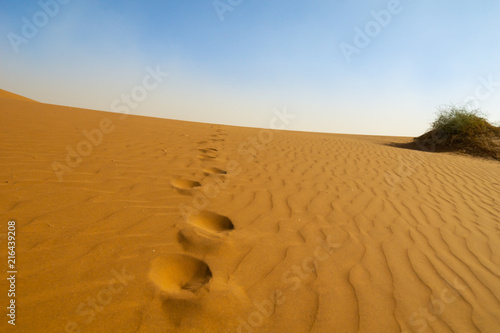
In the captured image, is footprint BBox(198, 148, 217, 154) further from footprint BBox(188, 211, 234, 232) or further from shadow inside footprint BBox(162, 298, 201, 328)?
shadow inside footprint BBox(162, 298, 201, 328)

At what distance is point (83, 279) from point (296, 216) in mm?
1892

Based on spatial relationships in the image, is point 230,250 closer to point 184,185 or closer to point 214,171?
point 184,185

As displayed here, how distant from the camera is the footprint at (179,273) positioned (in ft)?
5.13

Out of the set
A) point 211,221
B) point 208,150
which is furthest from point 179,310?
point 208,150

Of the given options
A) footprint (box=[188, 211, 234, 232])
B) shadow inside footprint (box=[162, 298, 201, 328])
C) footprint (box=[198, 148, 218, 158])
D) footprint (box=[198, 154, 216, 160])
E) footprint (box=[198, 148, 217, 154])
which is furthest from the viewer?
footprint (box=[198, 148, 217, 154])

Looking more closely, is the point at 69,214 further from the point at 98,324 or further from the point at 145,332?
the point at 145,332

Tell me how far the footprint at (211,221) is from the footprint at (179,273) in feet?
1.59

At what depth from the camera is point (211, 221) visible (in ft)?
7.91

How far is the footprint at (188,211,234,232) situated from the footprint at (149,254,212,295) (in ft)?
1.59

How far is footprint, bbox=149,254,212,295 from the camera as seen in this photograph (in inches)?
61.5

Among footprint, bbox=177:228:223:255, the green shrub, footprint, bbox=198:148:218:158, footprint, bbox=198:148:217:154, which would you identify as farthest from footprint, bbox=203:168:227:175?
the green shrub

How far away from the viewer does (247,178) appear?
369 centimetres

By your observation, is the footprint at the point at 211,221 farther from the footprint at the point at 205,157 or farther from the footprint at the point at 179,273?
the footprint at the point at 205,157

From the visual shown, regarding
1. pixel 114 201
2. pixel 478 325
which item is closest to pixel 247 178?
pixel 114 201
